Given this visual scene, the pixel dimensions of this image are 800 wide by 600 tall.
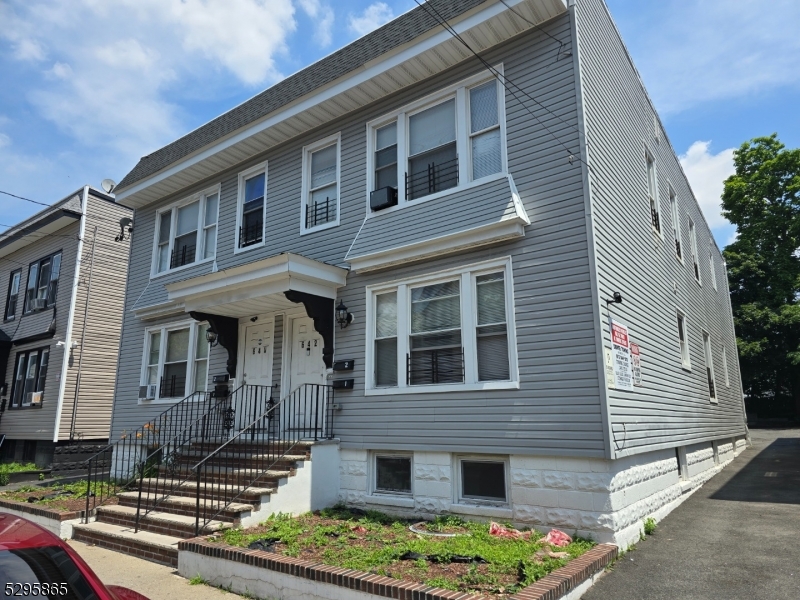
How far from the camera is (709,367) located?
46.5 ft

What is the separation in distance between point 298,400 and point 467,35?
6.36 meters

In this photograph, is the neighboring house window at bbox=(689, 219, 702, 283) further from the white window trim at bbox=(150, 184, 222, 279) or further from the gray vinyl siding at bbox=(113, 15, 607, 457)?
the white window trim at bbox=(150, 184, 222, 279)

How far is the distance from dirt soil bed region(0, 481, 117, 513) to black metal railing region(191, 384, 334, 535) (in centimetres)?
211

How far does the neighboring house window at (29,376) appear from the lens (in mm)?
17981

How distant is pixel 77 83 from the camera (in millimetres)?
9578

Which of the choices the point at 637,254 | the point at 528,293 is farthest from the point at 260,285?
the point at 637,254

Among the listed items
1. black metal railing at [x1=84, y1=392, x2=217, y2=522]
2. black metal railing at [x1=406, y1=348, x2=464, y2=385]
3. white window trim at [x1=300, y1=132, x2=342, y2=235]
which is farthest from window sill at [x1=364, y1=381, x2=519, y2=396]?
black metal railing at [x1=84, y1=392, x2=217, y2=522]

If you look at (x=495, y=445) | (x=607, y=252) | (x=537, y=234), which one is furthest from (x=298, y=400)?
(x=607, y=252)

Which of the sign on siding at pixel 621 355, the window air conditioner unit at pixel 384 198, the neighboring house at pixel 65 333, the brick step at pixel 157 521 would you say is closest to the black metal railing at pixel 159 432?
the brick step at pixel 157 521

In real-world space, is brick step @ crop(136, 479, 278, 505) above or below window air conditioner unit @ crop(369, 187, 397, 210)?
below

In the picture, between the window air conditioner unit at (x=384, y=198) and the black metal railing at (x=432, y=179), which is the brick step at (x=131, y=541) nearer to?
the window air conditioner unit at (x=384, y=198)

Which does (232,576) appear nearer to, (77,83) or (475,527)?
(475,527)

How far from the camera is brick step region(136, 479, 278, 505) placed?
289 inches

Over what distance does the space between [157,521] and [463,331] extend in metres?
4.86
